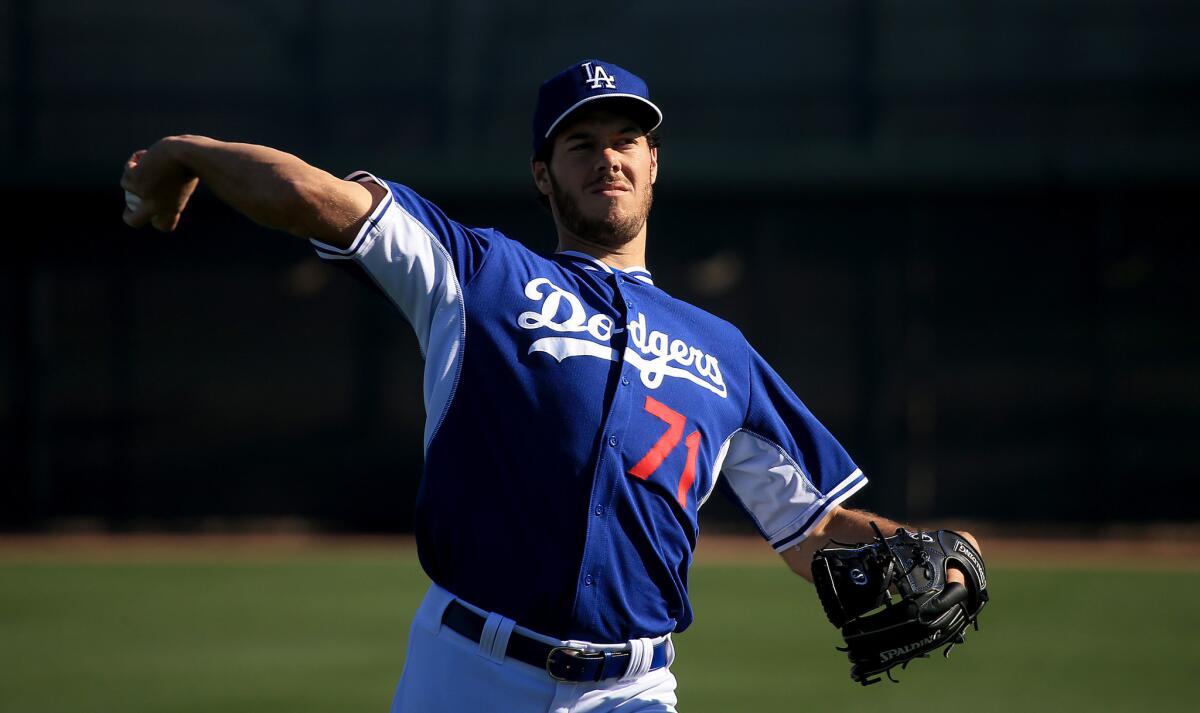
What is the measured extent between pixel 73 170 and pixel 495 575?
42.4 feet

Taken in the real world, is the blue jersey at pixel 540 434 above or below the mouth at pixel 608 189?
below

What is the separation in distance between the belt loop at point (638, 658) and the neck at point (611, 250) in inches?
35.4

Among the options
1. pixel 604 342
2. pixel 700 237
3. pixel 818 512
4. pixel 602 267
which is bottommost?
pixel 700 237

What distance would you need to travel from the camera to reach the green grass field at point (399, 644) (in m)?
6.71

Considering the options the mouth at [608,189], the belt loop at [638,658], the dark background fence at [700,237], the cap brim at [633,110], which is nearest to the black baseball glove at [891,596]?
the belt loop at [638,658]

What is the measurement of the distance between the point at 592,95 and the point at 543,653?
1275mm

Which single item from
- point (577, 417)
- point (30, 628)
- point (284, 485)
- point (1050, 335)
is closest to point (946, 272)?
point (1050, 335)

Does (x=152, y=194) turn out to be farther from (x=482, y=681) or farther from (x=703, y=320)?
(x=703, y=320)

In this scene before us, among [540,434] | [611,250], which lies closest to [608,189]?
[611,250]

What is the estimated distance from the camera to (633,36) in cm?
1476

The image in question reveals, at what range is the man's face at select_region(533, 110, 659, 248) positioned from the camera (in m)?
3.25

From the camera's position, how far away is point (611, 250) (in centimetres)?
335

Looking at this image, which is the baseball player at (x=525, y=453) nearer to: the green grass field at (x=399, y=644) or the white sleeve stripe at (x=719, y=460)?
the white sleeve stripe at (x=719, y=460)

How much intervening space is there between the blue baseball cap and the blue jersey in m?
0.38
